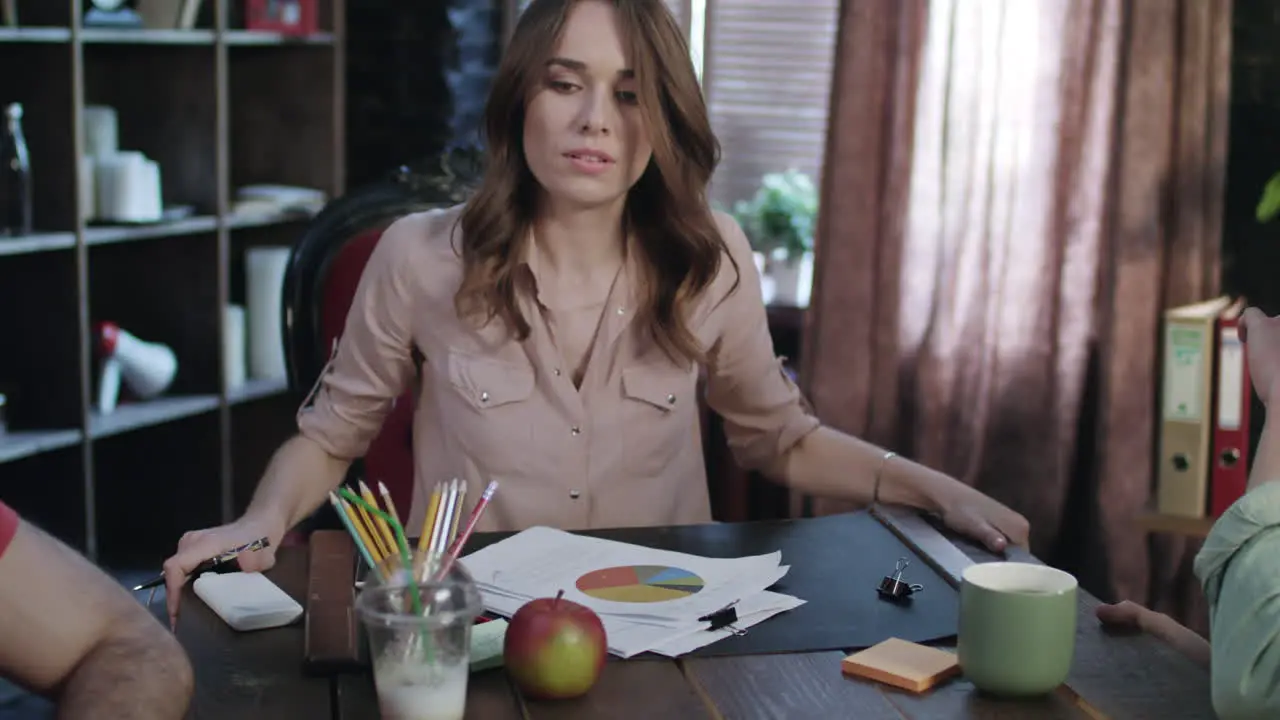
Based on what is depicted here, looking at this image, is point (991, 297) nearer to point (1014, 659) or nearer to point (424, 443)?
point (424, 443)

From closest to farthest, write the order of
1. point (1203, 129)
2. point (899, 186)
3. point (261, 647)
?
A: 1. point (261, 647)
2. point (1203, 129)
3. point (899, 186)

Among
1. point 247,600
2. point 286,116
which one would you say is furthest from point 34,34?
point 247,600

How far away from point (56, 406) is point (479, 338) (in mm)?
1568

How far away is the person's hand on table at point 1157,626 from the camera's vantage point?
138 centimetres

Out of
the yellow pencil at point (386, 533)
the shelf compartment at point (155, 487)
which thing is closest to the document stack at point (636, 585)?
the yellow pencil at point (386, 533)

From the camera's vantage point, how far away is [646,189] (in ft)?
6.52

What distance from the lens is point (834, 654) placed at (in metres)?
1.33

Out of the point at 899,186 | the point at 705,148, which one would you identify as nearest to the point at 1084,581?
the point at 899,186

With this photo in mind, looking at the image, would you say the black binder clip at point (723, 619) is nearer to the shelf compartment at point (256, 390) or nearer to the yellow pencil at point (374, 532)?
the yellow pencil at point (374, 532)

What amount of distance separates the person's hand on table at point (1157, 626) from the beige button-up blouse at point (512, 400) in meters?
0.59

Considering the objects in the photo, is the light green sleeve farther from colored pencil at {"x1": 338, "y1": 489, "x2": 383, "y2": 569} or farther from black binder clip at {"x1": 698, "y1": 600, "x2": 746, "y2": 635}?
colored pencil at {"x1": 338, "y1": 489, "x2": 383, "y2": 569}

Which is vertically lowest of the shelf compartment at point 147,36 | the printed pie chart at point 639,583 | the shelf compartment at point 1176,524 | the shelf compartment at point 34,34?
the shelf compartment at point 1176,524

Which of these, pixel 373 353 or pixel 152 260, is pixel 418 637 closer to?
pixel 373 353

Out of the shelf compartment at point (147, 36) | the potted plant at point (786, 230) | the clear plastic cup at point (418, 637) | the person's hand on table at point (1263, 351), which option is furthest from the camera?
the potted plant at point (786, 230)
